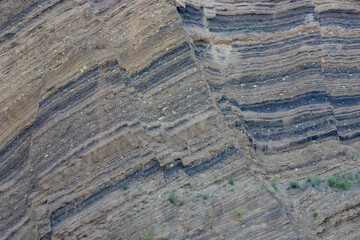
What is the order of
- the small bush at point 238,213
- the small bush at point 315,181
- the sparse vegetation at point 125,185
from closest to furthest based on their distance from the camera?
the small bush at point 238,213 < the sparse vegetation at point 125,185 < the small bush at point 315,181

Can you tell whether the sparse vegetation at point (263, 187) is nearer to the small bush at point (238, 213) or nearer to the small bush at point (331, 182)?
the small bush at point (238, 213)

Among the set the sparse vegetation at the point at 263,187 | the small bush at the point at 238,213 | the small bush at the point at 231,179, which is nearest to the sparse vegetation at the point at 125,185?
the small bush at the point at 231,179

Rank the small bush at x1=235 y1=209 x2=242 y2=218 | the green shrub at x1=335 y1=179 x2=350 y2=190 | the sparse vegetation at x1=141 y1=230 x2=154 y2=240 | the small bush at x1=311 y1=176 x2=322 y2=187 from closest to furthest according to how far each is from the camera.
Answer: the sparse vegetation at x1=141 y1=230 x2=154 y2=240
the small bush at x1=235 y1=209 x2=242 y2=218
the small bush at x1=311 y1=176 x2=322 y2=187
the green shrub at x1=335 y1=179 x2=350 y2=190

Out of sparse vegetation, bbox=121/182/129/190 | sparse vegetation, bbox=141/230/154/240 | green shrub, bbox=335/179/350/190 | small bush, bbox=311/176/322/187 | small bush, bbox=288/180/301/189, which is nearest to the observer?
sparse vegetation, bbox=141/230/154/240

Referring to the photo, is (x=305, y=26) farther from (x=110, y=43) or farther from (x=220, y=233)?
(x=220, y=233)

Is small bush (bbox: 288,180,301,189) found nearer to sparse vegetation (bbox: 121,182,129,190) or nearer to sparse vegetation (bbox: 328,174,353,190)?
sparse vegetation (bbox: 328,174,353,190)

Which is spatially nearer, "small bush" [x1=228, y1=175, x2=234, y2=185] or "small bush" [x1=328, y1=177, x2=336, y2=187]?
"small bush" [x1=228, y1=175, x2=234, y2=185]

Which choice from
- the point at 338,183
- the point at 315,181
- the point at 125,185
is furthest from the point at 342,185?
the point at 125,185

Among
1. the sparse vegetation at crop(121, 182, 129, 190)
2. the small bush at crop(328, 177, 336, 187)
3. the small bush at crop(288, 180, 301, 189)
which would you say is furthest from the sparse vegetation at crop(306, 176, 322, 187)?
the sparse vegetation at crop(121, 182, 129, 190)
